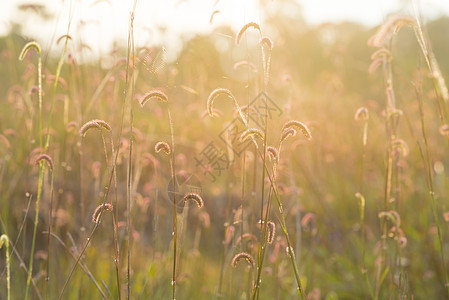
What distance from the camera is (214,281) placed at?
2561 millimetres

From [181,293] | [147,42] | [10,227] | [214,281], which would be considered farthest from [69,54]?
[214,281]

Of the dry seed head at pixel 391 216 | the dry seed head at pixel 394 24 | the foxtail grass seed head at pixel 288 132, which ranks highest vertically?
the dry seed head at pixel 394 24

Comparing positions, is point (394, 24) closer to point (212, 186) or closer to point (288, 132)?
point (288, 132)

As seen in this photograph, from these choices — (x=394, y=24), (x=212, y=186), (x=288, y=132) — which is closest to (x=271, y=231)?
(x=288, y=132)

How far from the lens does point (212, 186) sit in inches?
142

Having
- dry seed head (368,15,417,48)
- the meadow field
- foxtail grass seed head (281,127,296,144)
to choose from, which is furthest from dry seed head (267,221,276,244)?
dry seed head (368,15,417,48)

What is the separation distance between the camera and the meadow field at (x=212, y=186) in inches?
54.4

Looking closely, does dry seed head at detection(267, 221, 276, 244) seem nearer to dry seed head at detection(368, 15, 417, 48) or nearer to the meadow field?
the meadow field

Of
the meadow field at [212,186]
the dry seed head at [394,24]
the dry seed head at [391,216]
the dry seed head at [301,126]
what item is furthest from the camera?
the meadow field at [212,186]

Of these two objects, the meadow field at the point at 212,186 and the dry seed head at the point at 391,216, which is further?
the meadow field at the point at 212,186

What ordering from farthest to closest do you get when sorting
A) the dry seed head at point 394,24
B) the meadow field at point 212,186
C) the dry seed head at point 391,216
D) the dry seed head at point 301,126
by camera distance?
the meadow field at point 212,186, the dry seed head at point 391,216, the dry seed head at point 394,24, the dry seed head at point 301,126

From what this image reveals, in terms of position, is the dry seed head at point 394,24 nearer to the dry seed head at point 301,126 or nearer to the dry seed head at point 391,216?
the dry seed head at point 301,126

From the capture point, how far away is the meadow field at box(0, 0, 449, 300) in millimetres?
1381

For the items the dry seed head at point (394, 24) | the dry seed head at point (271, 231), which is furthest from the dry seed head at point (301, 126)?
the dry seed head at point (394, 24)
